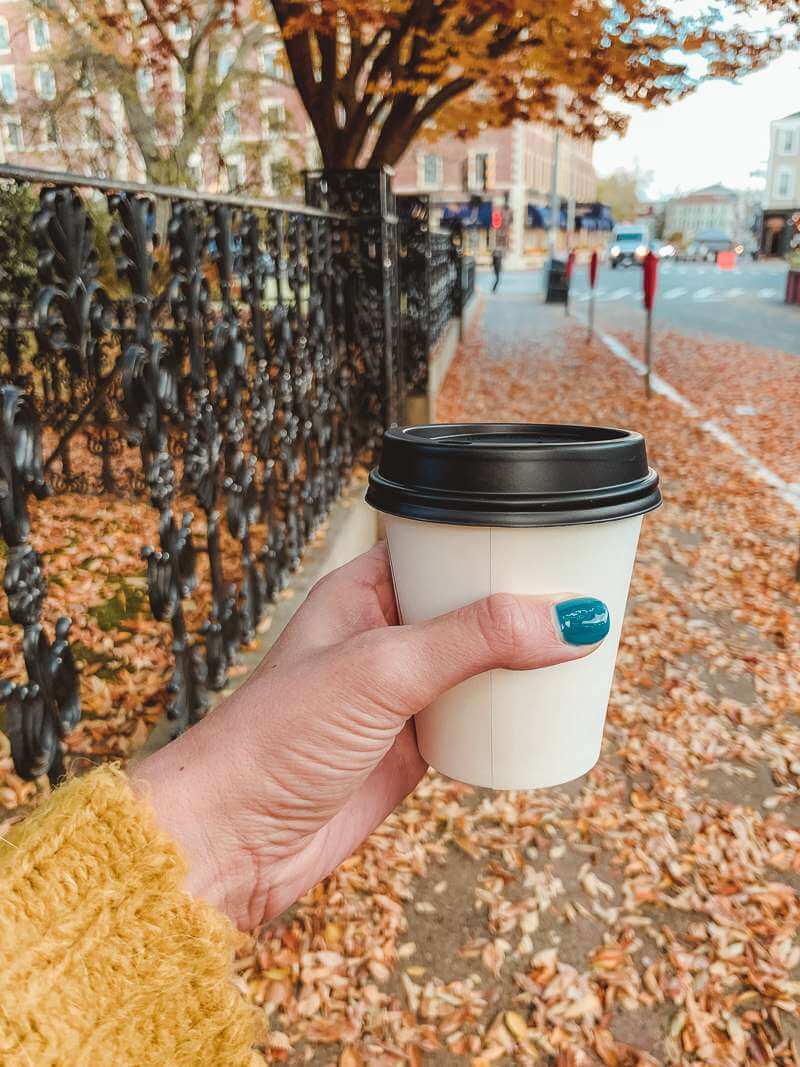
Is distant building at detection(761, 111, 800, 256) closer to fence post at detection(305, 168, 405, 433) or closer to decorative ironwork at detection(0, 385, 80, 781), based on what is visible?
fence post at detection(305, 168, 405, 433)

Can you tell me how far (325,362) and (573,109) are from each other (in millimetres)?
7172

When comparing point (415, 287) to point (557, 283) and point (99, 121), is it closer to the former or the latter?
point (99, 121)

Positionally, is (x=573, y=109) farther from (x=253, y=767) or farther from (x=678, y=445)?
(x=253, y=767)

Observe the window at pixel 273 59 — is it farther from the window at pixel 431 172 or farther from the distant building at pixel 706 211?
the distant building at pixel 706 211

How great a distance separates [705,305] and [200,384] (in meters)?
27.1

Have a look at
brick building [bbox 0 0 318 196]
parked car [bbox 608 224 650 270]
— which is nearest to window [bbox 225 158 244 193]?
brick building [bbox 0 0 318 196]

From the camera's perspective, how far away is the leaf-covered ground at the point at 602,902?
251cm

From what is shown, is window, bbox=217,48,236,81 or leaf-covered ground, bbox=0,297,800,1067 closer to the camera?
leaf-covered ground, bbox=0,297,800,1067

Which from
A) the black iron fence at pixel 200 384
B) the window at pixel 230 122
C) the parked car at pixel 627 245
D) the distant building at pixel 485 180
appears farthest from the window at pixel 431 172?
the black iron fence at pixel 200 384

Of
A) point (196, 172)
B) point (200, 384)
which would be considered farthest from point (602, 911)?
point (196, 172)

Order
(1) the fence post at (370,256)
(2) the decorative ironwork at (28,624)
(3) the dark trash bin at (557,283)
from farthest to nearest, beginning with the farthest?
(3) the dark trash bin at (557,283)
(1) the fence post at (370,256)
(2) the decorative ironwork at (28,624)

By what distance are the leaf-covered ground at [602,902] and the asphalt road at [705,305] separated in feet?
47.5

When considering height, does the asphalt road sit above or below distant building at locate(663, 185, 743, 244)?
below

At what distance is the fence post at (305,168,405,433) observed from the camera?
5.78 meters
